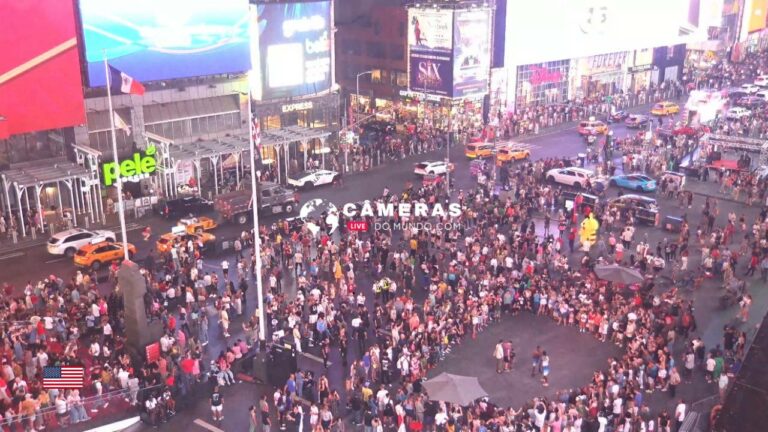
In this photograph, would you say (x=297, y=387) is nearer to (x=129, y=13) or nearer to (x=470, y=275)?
(x=470, y=275)

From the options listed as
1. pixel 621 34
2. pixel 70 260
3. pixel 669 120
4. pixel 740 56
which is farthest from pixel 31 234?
pixel 740 56

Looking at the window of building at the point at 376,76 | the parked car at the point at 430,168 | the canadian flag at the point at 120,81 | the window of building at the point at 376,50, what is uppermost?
the canadian flag at the point at 120,81

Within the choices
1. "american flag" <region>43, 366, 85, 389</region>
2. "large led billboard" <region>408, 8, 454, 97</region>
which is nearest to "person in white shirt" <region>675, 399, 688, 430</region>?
"american flag" <region>43, 366, 85, 389</region>

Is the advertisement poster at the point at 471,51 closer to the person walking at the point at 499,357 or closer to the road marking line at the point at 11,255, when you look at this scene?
the road marking line at the point at 11,255

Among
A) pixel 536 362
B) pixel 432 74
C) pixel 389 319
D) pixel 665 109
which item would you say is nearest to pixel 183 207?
pixel 389 319

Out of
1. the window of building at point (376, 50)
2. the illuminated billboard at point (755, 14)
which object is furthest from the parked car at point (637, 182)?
the illuminated billboard at point (755, 14)

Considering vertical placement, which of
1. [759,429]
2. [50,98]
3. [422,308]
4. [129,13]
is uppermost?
[129,13]

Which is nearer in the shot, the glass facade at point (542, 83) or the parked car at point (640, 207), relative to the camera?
the parked car at point (640, 207)
